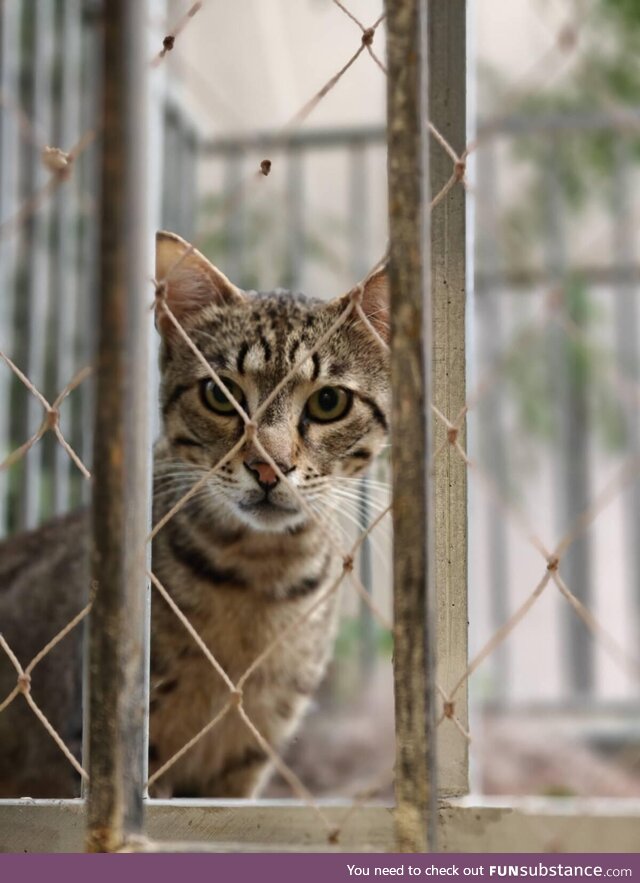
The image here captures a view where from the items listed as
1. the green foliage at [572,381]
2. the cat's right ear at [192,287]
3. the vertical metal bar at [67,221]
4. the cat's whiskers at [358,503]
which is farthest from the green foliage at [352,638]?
the cat's right ear at [192,287]

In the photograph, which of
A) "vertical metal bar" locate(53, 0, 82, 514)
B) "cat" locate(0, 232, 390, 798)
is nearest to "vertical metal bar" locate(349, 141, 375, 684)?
"vertical metal bar" locate(53, 0, 82, 514)

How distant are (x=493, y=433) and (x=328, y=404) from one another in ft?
7.84

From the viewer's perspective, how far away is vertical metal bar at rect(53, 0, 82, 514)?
2906 millimetres

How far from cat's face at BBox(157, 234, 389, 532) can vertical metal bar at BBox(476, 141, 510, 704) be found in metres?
2.24

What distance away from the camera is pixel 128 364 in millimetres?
816

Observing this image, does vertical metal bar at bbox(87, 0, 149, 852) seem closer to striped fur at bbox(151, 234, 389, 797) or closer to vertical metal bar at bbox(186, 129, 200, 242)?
striped fur at bbox(151, 234, 389, 797)

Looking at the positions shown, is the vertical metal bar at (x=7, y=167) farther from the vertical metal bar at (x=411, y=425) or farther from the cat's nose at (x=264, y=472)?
the vertical metal bar at (x=411, y=425)

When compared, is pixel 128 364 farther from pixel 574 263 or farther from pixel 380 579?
pixel 574 263

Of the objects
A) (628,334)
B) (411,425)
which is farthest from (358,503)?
(628,334)

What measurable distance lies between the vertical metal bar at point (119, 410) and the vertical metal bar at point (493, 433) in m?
3.03

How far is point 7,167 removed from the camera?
2.57 m

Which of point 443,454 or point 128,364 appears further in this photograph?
point 443,454
